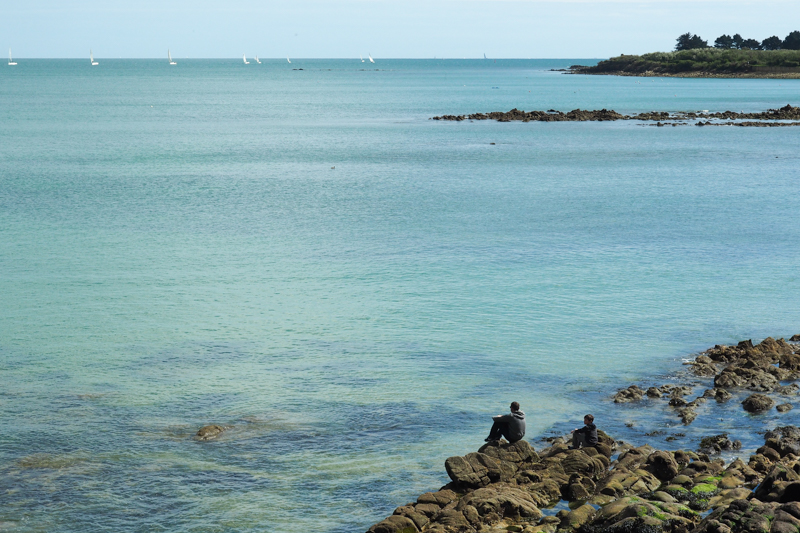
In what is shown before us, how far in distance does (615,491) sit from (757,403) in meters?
8.18

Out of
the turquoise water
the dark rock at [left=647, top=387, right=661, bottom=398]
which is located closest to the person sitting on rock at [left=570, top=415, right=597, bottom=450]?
the turquoise water

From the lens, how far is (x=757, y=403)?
24250 millimetres

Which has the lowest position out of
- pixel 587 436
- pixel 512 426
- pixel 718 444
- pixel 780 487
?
pixel 718 444

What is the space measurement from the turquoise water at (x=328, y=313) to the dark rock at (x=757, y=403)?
3.59 m

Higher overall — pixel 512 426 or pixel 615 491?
pixel 512 426

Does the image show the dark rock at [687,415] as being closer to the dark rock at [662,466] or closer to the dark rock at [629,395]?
the dark rock at [629,395]

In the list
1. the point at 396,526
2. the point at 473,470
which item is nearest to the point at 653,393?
the point at 473,470

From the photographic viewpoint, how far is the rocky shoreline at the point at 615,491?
1614cm

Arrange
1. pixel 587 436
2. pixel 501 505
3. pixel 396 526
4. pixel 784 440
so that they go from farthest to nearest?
1. pixel 784 440
2. pixel 587 436
3. pixel 501 505
4. pixel 396 526

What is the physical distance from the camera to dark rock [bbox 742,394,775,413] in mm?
24188

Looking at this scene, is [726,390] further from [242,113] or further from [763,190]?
[242,113]

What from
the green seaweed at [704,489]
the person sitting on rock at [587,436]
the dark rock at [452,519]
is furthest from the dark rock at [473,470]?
the green seaweed at [704,489]

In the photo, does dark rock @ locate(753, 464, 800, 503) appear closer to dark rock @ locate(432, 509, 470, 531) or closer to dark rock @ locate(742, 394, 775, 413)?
dark rock @ locate(432, 509, 470, 531)

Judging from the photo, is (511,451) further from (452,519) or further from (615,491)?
(452,519)
